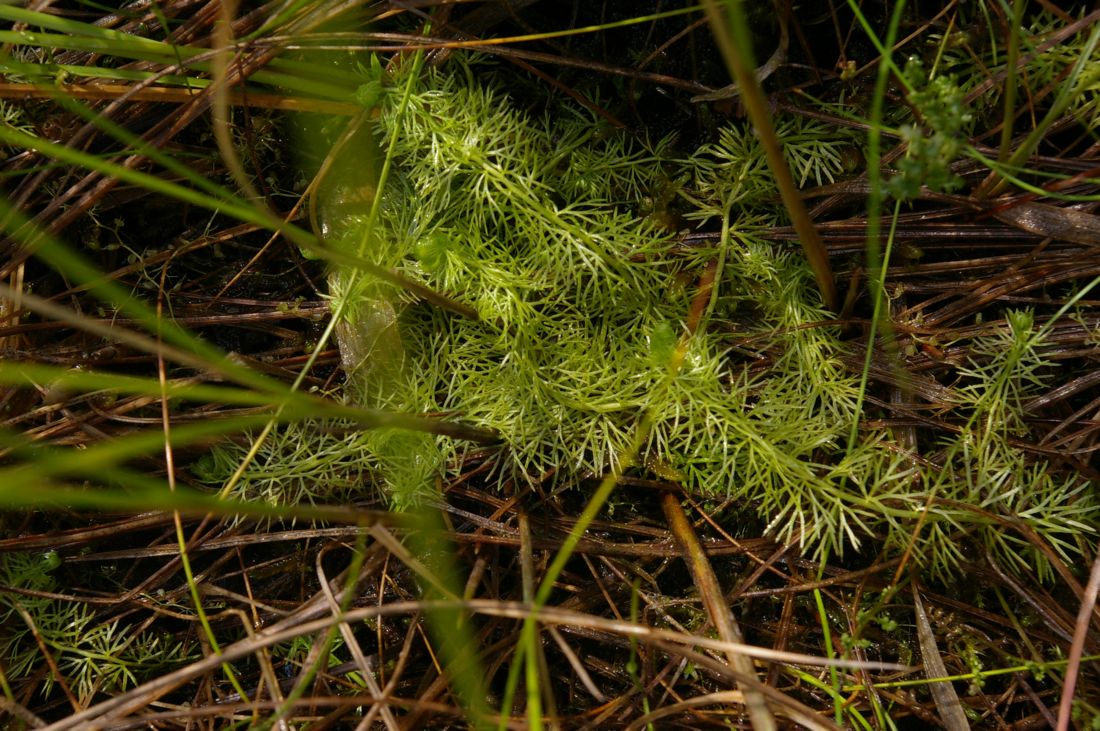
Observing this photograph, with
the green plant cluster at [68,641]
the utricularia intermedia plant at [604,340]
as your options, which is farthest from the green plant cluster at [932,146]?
the green plant cluster at [68,641]

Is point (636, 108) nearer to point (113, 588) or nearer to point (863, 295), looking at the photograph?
point (863, 295)

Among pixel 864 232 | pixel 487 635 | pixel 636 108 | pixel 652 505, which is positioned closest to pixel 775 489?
pixel 652 505

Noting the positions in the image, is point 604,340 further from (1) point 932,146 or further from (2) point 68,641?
(2) point 68,641

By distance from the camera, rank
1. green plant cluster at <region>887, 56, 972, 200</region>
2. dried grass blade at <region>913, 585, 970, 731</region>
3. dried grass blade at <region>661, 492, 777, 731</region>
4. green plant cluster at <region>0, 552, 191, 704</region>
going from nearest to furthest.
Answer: green plant cluster at <region>887, 56, 972, 200</region> < dried grass blade at <region>661, 492, 777, 731</region> < dried grass blade at <region>913, 585, 970, 731</region> < green plant cluster at <region>0, 552, 191, 704</region>

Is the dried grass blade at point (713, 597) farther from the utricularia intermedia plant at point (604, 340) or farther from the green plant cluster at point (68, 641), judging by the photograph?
the green plant cluster at point (68, 641)

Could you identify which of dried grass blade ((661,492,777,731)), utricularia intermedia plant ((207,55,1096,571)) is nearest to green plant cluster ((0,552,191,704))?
utricularia intermedia plant ((207,55,1096,571))

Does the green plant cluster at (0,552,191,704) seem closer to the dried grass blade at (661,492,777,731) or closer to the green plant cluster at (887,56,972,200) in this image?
the dried grass blade at (661,492,777,731)
